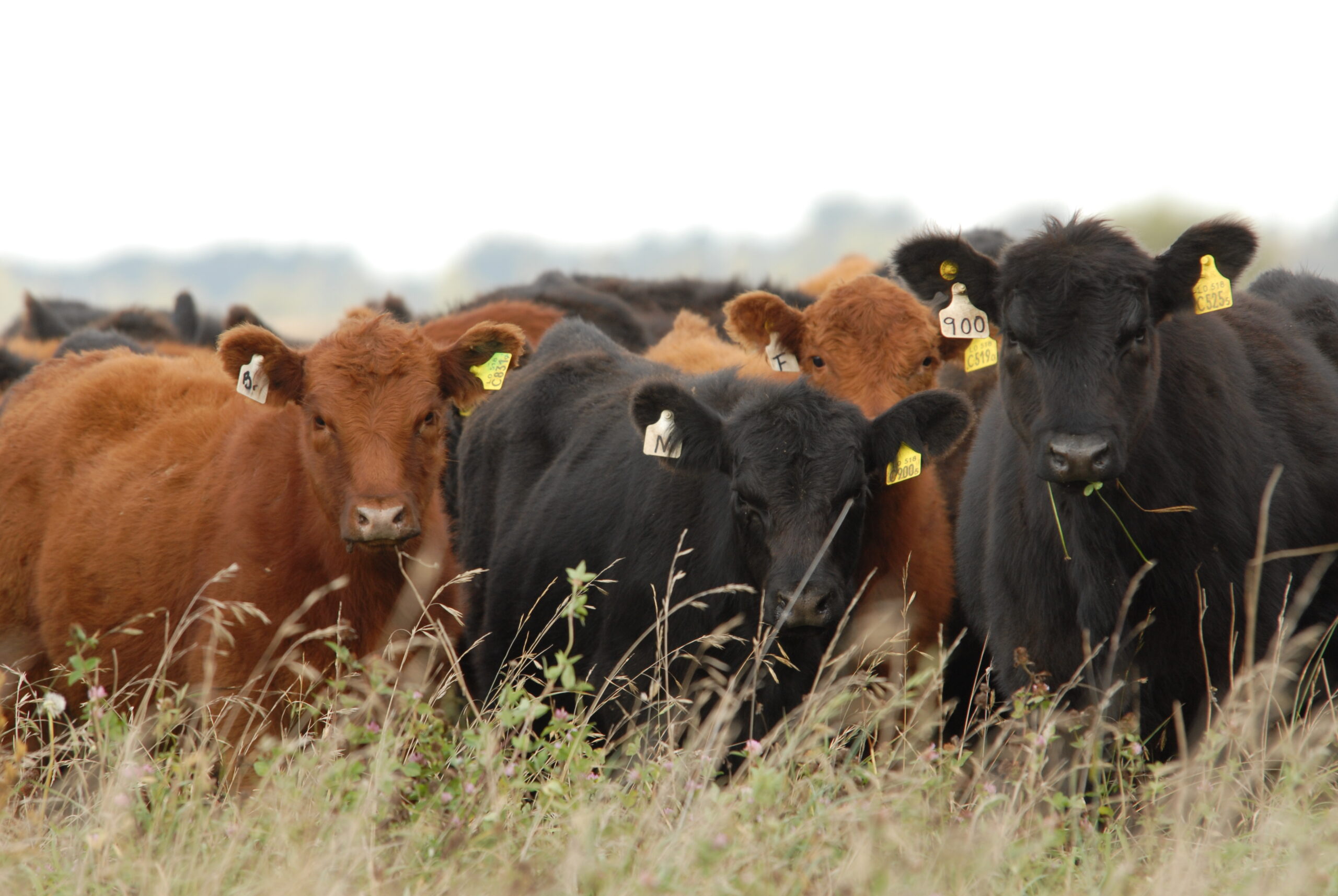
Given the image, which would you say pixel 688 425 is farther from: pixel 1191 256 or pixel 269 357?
pixel 1191 256

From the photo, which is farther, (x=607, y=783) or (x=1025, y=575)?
(x=1025, y=575)

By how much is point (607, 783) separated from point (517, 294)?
26.6 ft

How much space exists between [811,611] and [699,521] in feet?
2.91

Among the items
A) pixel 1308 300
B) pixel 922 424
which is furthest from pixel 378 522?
pixel 1308 300

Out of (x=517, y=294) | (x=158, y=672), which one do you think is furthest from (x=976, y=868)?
(x=517, y=294)

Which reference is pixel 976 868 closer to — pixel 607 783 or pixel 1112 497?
pixel 607 783

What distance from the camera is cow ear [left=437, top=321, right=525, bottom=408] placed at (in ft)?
18.2

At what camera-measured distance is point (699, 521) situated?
5242 millimetres

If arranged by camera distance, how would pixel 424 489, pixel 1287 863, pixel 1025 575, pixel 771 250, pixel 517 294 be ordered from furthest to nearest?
pixel 771 250, pixel 517 294, pixel 424 489, pixel 1025 575, pixel 1287 863

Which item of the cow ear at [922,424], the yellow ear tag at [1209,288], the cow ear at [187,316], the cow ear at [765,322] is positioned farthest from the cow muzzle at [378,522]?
the cow ear at [187,316]

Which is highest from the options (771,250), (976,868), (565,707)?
(976,868)

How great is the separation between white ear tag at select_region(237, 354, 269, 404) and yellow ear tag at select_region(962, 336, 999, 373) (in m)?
2.83

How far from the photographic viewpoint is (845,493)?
4875mm

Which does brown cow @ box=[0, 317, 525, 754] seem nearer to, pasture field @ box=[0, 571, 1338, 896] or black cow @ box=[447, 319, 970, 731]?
black cow @ box=[447, 319, 970, 731]
